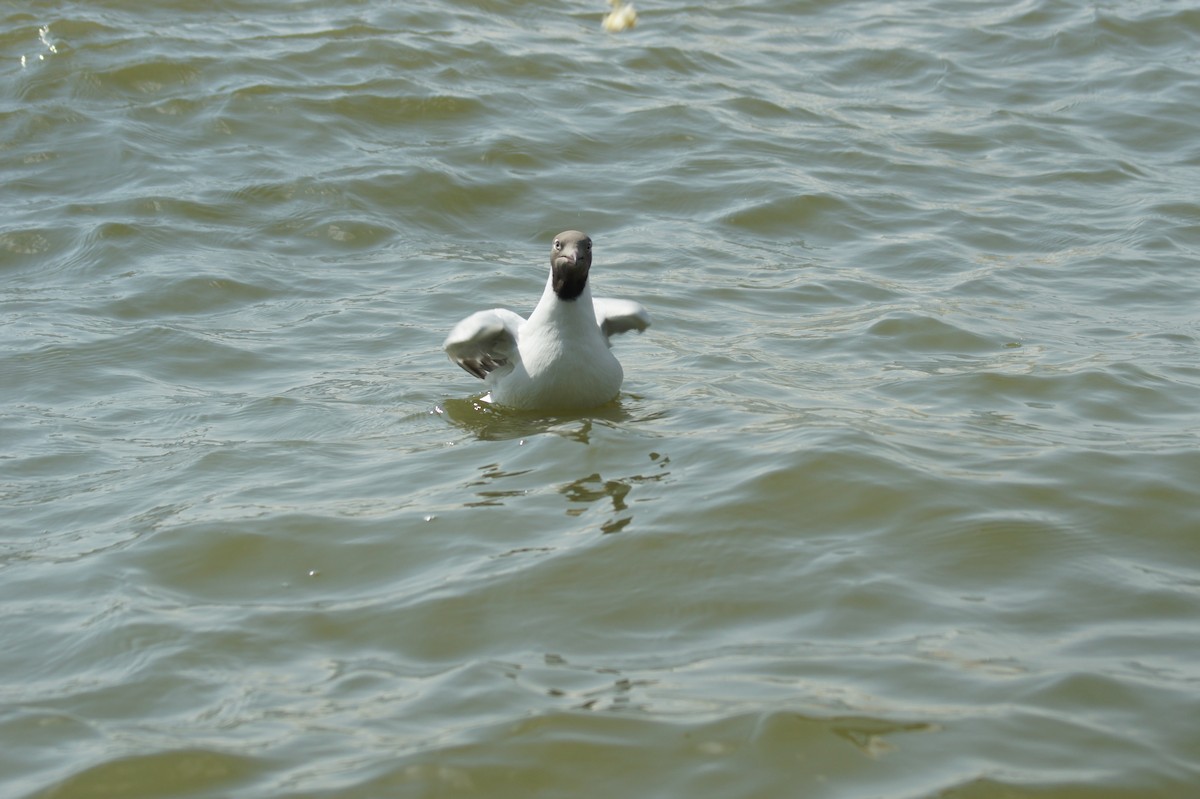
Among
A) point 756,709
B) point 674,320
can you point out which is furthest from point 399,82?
point 756,709

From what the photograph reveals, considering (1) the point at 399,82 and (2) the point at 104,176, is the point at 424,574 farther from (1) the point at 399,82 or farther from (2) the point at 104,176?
(1) the point at 399,82

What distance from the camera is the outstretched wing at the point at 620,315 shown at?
732 centimetres

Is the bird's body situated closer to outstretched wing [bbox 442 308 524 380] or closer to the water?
outstretched wing [bbox 442 308 524 380]

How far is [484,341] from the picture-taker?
6992 mm

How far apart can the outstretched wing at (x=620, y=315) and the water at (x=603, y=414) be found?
0.29 m

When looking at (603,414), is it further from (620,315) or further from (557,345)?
(620,315)

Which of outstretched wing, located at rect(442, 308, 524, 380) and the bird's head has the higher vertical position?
the bird's head

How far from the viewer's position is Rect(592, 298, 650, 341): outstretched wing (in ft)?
24.0

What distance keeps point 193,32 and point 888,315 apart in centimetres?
721

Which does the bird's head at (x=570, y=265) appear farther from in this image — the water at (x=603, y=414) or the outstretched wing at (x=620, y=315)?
the water at (x=603, y=414)

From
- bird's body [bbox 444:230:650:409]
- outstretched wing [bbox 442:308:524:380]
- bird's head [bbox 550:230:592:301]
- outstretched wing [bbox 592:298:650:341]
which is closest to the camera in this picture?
bird's head [bbox 550:230:592:301]

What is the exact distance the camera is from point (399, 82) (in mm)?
12016

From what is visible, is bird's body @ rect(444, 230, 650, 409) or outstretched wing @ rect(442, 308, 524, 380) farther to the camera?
outstretched wing @ rect(442, 308, 524, 380)

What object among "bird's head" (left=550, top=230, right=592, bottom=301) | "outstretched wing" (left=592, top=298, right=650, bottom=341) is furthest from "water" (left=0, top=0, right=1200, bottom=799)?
"bird's head" (left=550, top=230, right=592, bottom=301)
